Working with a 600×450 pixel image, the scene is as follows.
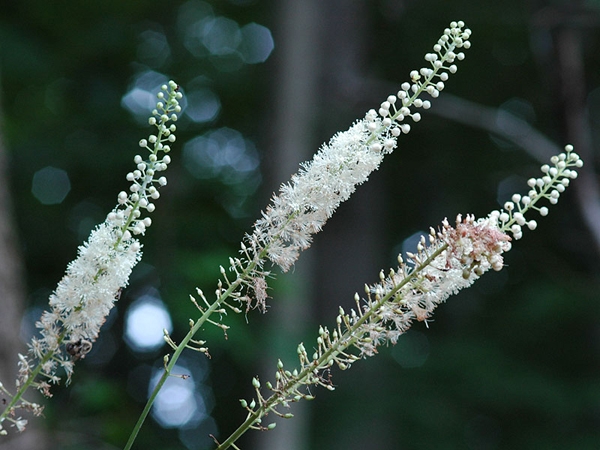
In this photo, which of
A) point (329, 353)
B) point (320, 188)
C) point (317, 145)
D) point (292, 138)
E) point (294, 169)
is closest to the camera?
point (329, 353)

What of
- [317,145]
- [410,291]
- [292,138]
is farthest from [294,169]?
[410,291]

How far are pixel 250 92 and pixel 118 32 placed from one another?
1774mm

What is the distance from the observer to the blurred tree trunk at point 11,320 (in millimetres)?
3521

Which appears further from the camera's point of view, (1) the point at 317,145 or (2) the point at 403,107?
(1) the point at 317,145

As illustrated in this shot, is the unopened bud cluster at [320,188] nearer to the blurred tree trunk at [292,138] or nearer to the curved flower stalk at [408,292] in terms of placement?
the curved flower stalk at [408,292]

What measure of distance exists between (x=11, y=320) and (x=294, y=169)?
2.82m

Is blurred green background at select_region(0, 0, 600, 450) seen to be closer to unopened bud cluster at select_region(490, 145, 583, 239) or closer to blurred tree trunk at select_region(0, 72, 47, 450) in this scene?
blurred tree trunk at select_region(0, 72, 47, 450)

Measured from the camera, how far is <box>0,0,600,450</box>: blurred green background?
584cm

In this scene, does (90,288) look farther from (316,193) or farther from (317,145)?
(317,145)

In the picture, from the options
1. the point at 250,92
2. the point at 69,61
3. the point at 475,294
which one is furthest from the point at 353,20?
the point at 475,294

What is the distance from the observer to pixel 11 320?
369 cm

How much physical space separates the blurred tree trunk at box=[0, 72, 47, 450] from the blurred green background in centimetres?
100

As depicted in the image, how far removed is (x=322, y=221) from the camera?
137 cm

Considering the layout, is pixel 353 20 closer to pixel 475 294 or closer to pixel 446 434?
pixel 475 294
